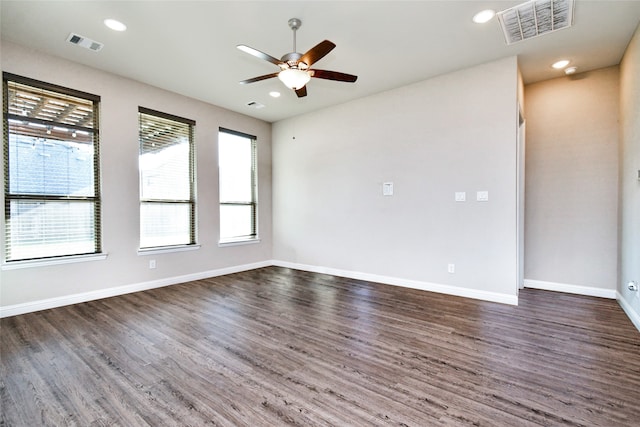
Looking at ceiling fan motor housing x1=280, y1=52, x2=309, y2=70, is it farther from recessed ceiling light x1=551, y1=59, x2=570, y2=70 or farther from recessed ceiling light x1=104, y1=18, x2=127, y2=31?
recessed ceiling light x1=551, y1=59, x2=570, y2=70

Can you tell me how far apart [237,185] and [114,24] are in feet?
10.2

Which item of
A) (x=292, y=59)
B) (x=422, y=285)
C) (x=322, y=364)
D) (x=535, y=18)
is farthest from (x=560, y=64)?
(x=322, y=364)

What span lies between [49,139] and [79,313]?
2062 mm

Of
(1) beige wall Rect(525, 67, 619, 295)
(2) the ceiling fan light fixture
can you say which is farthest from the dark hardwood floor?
(2) the ceiling fan light fixture

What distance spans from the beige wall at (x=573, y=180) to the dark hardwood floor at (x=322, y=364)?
659 millimetres

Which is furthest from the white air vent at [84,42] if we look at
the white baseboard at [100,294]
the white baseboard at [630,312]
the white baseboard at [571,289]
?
the white baseboard at [571,289]

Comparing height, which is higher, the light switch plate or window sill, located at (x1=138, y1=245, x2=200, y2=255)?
the light switch plate

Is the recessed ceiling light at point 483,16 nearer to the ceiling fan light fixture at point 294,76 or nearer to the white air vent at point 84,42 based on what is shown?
the ceiling fan light fixture at point 294,76

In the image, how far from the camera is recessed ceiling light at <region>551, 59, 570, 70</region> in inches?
145

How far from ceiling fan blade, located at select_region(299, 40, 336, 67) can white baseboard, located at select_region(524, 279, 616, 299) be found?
425 centimetres

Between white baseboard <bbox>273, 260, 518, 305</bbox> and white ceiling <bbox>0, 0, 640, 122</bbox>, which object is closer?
→ white ceiling <bbox>0, 0, 640, 122</bbox>

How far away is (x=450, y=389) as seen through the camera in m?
1.94

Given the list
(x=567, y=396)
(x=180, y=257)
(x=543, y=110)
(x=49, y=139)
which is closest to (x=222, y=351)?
(x=567, y=396)

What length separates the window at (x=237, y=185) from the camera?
5.46m
